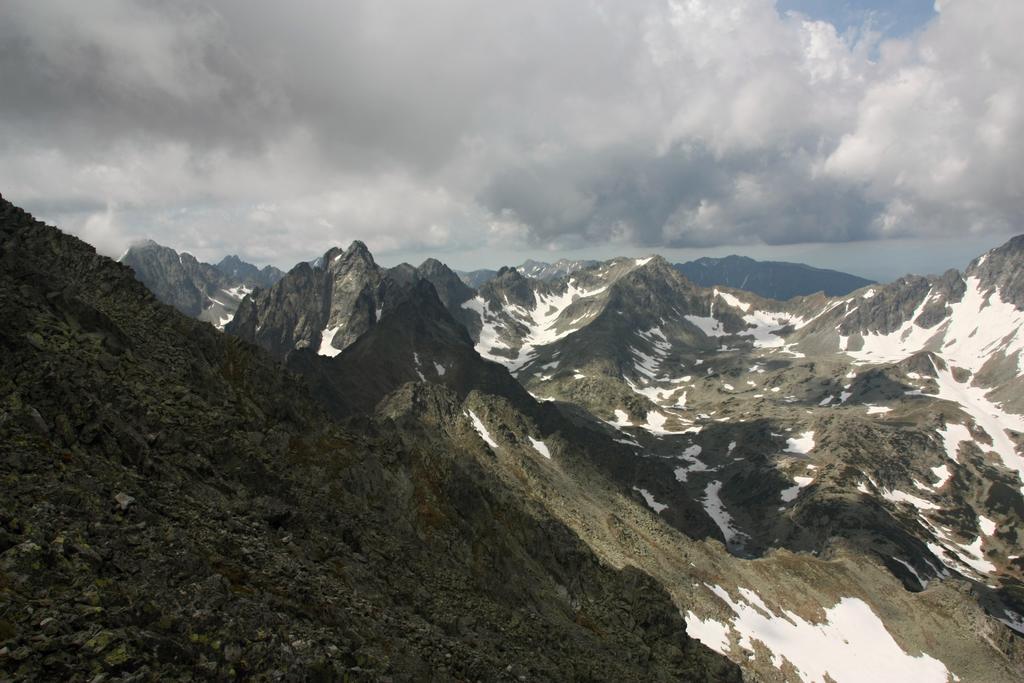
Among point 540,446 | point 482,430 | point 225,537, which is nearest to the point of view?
point 225,537

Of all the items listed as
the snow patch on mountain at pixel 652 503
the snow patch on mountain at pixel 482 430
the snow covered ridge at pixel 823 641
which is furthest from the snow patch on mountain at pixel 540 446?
the snow patch on mountain at pixel 652 503

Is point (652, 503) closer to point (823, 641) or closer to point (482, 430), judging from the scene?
point (823, 641)

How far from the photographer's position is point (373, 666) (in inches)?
659

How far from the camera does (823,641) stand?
8469 centimetres

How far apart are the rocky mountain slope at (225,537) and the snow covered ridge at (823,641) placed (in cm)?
3026

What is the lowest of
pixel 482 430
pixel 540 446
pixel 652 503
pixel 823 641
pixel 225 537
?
pixel 823 641

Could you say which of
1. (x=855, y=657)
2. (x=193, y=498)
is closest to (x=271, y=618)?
(x=193, y=498)

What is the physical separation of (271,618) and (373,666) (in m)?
3.58

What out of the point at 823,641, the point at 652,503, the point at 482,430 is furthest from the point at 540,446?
the point at 823,641

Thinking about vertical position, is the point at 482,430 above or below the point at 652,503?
above

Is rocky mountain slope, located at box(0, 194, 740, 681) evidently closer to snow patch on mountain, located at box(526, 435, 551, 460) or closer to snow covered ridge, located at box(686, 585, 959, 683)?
snow covered ridge, located at box(686, 585, 959, 683)

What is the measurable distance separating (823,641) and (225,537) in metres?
97.4

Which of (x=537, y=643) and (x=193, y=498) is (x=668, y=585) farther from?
(x=193, y=498)

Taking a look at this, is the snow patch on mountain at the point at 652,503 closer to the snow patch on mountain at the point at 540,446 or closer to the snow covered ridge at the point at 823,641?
the snow patch on mountain at the point at 540,446
